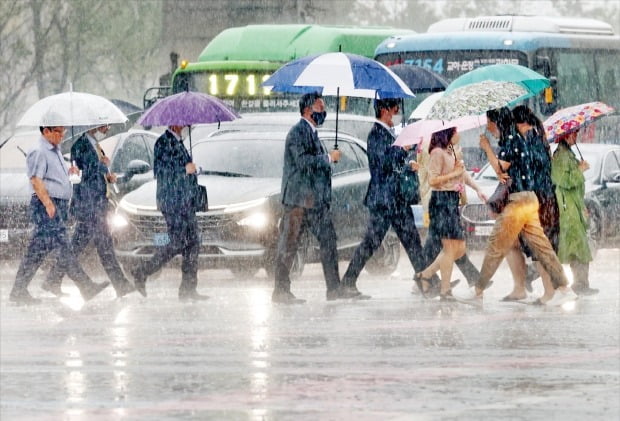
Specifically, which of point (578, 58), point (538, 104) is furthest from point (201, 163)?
point (578, 58)

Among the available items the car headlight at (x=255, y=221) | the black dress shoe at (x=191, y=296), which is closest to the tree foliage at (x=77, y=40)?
the car headlight at (x=255, y=221)

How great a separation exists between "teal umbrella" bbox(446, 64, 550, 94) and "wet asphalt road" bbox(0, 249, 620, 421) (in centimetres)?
176

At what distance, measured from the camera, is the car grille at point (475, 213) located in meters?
20.6

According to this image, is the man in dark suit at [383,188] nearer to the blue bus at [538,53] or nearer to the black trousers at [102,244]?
the black trousers at [102,244]

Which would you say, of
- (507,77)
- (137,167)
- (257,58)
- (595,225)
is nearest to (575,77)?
(257,58)

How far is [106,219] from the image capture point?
16.7 m

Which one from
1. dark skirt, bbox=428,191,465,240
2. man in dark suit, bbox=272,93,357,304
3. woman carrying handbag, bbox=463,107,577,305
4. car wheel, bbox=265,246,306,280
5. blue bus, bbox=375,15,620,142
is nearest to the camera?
woman carrying handbag, bbox=463,107,577,305

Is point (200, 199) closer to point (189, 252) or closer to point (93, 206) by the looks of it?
point (189, 252)

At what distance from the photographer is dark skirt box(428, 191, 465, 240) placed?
15.9 m

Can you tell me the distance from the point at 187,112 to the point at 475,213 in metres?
5.15

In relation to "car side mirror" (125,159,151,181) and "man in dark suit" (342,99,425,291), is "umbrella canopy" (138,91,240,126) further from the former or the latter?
"car side mirror" (125,159,151,181)

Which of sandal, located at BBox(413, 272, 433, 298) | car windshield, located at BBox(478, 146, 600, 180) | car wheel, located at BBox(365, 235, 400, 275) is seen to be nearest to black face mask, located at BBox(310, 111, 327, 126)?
sandal, located at BBox(413, 272, 433, 298)

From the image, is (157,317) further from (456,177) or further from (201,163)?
(201,163)

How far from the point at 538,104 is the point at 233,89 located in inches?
182
